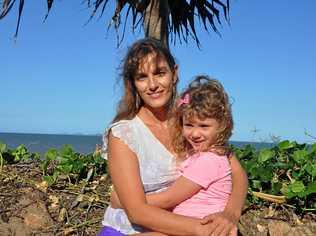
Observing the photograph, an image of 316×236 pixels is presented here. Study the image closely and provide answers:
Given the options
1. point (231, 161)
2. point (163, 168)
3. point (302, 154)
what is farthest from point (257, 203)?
point (163, 168)

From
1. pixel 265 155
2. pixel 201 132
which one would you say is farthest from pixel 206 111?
pixel 265 155

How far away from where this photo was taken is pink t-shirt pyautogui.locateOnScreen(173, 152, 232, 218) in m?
2.55

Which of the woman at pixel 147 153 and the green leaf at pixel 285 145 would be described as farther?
the green leaf at pixel 285 145

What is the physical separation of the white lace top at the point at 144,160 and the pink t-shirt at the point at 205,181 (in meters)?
0.08

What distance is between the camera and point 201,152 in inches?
103

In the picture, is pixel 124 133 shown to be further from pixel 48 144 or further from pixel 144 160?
pixel 48 144

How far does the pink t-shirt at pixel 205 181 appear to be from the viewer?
101 inches

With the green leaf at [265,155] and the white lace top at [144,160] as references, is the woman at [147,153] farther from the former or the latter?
the green leaf at [265,155]

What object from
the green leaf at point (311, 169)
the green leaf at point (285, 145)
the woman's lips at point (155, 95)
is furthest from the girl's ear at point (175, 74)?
the green leaf at point (285, 145)

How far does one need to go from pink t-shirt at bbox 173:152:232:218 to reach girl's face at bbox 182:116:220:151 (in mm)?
51

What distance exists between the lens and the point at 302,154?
3881mm

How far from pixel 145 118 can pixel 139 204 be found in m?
0.47

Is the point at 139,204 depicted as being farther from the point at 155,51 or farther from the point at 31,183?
the point at 31,183

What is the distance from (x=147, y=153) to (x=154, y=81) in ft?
1.08
